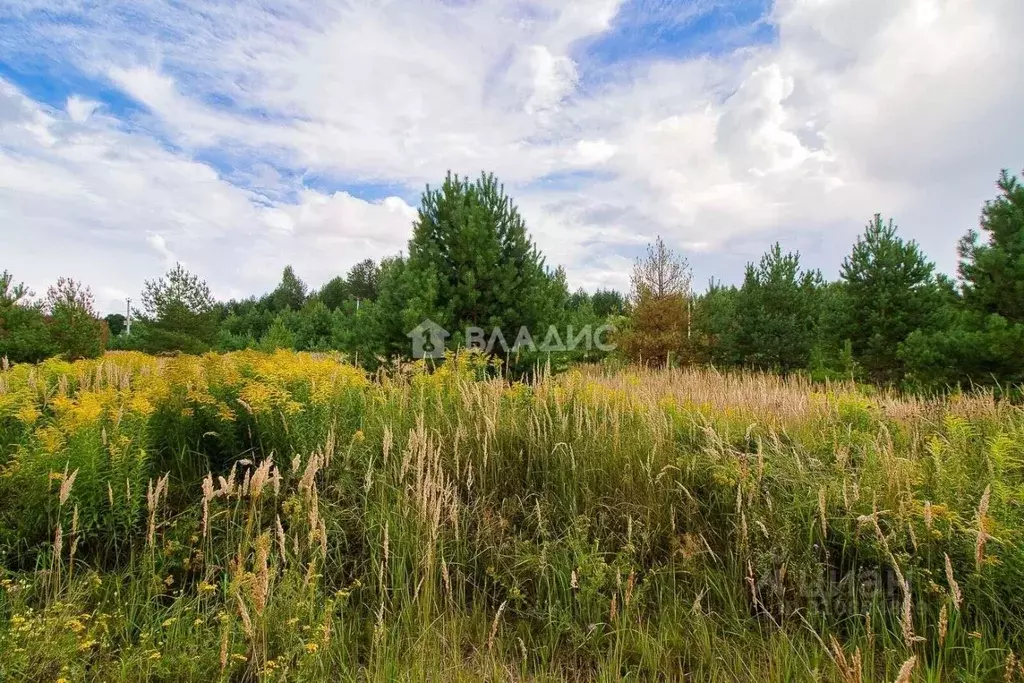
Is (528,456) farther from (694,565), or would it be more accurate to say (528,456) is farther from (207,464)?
(207,464)

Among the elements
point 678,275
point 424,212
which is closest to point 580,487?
point 424,212

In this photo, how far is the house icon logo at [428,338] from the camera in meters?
6.41

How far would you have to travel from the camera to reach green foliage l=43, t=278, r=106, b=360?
945cm

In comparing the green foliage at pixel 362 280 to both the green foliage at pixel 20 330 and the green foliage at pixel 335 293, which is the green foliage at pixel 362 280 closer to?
the green foliage at pixel 335 293

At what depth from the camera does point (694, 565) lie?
2.56m

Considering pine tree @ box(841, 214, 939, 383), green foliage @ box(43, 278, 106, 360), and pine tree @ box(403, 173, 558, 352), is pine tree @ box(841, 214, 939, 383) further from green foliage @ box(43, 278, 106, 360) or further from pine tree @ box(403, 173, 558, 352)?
green foliage @ box(43, 278, 106, 360)

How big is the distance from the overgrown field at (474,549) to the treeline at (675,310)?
329 centimetres

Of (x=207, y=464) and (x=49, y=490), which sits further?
(x=207, y=464)

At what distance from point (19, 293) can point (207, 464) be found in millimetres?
9843

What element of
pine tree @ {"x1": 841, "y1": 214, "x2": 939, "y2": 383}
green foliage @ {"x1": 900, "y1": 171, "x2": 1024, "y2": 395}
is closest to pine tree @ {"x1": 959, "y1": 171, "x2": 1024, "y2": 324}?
green foliage @ {"x1": 900, "y1": 171, "x2": 1024, "y2": 395}

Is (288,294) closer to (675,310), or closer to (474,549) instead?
(675,310)

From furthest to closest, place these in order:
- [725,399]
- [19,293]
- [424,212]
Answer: [19,293] < [424,212] < [725,399]

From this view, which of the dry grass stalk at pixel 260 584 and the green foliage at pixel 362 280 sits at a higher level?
the green foliage at pixel 362 280
